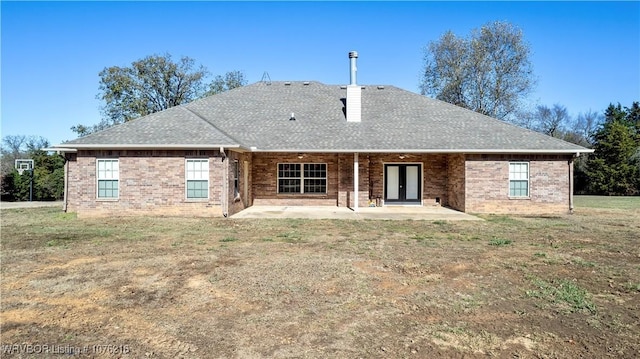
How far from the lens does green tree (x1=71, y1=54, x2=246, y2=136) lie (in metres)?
32.1

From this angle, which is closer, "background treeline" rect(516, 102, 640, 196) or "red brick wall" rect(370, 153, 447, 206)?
"red brick wall" rect(370, 153, 447, 206)

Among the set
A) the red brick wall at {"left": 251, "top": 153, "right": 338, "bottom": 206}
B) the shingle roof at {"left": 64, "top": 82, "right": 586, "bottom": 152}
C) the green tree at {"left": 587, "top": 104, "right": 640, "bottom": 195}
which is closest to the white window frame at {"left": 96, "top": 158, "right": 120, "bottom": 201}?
the shingle roof at {"left": 64, "top": 82, "right": 586, "bottom": 152}

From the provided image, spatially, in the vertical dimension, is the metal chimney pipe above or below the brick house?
above

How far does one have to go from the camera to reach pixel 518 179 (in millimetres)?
15016

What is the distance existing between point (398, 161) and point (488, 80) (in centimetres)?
1908

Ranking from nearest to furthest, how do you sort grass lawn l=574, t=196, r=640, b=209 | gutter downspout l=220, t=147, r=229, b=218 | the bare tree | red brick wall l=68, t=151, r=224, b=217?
gutter downspout l=220, t=147, r=229, b=218
red brick wall l=68, t=151, r=224, b=217
grass lawn l=574, t=196, r=640, b=209
the bare tree

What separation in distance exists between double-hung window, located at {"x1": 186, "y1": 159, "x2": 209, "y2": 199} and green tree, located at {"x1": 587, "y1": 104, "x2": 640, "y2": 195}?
31.7 metres

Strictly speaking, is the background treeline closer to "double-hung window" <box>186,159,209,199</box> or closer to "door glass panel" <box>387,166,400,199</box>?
"door glass panel" <box>387,166,400,199</box>

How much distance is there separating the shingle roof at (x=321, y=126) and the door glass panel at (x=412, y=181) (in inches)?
71.2

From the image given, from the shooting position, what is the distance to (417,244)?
8.63m

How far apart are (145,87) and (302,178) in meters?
23.1

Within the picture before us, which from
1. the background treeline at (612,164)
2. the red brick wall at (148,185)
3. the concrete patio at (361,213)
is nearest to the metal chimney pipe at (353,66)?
the concrete patio at (361,213)

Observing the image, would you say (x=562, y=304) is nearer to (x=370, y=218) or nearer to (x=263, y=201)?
(x=370, y=218)

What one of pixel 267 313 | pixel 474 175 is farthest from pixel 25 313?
pixel 474 175
